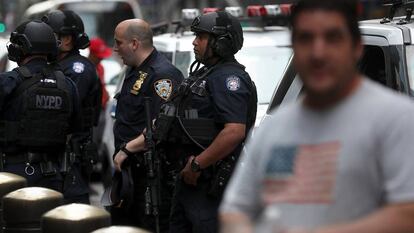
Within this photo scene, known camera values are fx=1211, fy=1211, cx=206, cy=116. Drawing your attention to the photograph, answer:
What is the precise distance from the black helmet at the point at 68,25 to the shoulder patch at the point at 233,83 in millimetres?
2588

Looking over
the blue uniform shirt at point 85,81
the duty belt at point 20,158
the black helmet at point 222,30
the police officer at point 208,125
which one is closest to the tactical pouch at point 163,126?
the police officer at point 208,125

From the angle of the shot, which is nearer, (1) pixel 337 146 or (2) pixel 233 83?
(1) pixel 337 146

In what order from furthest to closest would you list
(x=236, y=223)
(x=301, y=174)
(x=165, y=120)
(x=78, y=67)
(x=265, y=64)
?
(x=265, y=64) < (x=78, y=67) < (x=165, y=120) < (x=236, y=223) < (x=301, y=174)

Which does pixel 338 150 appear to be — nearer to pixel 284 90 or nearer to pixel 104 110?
pixel 284 90

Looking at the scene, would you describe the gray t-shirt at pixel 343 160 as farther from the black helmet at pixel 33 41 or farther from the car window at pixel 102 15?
the car window at pixel 102 15

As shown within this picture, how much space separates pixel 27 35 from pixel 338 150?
16.6ft

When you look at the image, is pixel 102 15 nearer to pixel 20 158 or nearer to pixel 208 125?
pixel 20 158

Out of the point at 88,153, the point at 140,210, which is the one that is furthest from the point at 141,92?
the point at 88,153

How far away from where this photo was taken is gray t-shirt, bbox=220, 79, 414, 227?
3.28m

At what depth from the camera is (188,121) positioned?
23.5ft

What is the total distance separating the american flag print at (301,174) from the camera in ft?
10.9

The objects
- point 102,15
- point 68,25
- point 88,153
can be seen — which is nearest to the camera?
point 88,153

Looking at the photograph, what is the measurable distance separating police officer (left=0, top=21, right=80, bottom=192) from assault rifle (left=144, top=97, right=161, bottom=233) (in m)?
0.61

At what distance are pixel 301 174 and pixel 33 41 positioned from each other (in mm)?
4967
